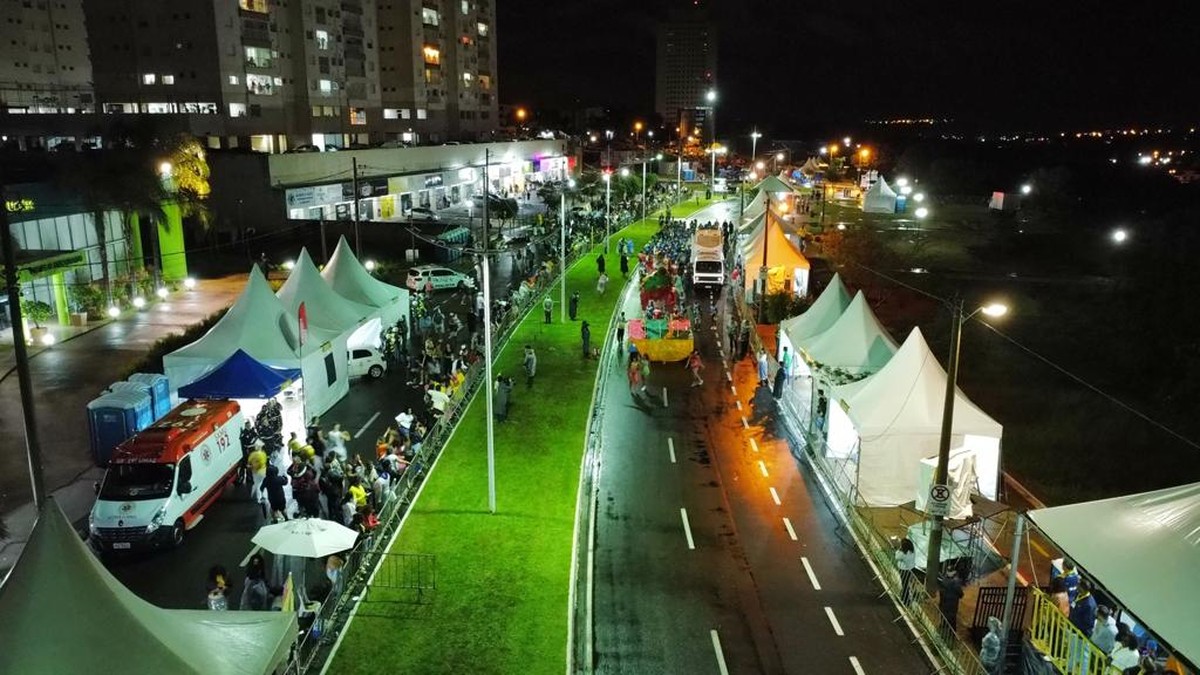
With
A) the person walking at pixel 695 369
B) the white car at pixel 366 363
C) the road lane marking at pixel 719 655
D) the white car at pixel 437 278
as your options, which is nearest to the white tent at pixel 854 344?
the person walking at pixel 695 369

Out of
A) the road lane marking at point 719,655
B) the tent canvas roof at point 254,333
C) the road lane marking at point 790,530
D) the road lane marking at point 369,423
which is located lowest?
the road lane marking at point 719,655

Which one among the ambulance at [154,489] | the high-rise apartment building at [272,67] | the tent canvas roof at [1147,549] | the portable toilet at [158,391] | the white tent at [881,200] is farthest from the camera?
the white tent at [881,200]

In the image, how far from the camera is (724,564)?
47.4 ft

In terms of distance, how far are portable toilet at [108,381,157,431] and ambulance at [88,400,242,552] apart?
123 inches

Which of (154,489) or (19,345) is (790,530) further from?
(19,345)

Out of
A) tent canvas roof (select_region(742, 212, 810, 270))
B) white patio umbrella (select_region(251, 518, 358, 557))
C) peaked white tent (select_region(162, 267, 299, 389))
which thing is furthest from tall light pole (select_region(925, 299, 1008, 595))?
tent canvas roof (select_region(742, 212, 810, 270))

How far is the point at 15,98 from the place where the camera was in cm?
6706

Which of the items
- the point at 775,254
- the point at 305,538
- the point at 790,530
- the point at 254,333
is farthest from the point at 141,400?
the point at 775,254

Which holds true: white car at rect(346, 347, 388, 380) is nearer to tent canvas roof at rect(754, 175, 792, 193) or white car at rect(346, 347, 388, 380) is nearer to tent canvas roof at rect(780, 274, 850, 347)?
tent canvas roof at rect(780, 274, 850, 347)

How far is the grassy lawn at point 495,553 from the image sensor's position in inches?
451

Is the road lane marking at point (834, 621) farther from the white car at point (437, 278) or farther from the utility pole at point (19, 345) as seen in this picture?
the white car at point (437, 278)

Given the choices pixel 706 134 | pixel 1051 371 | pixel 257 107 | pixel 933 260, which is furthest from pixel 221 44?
pixel 706 134

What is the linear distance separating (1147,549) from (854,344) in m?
11.0

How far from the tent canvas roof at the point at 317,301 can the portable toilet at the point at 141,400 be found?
14.7 feet
